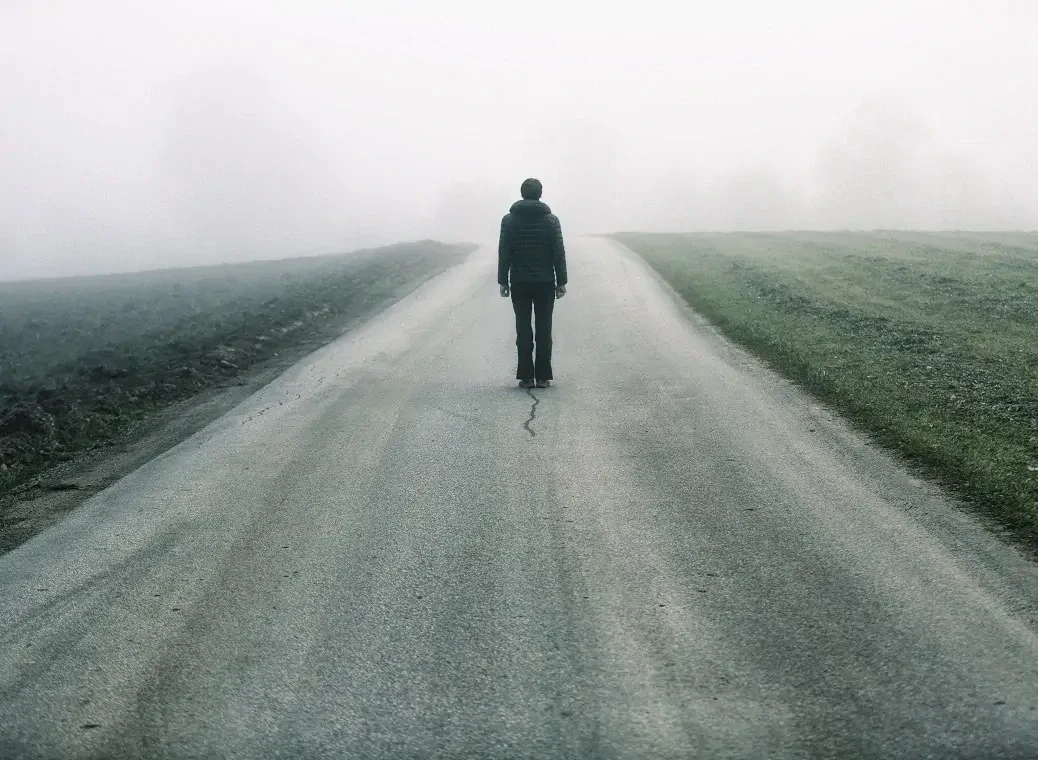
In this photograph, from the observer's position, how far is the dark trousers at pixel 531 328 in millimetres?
10312

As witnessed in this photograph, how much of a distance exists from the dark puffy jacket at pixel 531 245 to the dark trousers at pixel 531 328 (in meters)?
0.12

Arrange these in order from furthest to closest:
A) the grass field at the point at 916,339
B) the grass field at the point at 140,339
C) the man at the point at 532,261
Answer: the man at the point at 532,261, the grass field at the point at 140,339, the grass field at the point at 916,339

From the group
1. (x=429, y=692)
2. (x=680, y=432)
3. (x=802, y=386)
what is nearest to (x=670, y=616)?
(x=429, y=692)

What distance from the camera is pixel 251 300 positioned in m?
21.1

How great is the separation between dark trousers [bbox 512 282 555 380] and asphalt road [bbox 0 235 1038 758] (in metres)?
1.86

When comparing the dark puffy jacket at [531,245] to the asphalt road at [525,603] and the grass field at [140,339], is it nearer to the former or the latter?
the asphalt road at [525,603]

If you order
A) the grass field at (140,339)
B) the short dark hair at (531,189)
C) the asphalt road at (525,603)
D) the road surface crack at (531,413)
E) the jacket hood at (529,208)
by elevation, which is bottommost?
the asphalt road at (525,603)

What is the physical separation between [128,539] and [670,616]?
3.74 m

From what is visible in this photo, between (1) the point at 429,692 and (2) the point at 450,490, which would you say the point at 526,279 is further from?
(1) the point at 429,692

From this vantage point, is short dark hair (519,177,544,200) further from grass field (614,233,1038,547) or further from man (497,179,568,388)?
grass field (614,233,1038,547)

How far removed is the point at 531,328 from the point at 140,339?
345 inches

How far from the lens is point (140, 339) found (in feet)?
51.8

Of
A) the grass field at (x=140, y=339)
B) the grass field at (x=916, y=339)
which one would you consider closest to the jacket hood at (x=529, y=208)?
the grass field at (x=916, y=339)

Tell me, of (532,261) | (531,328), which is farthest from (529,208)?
(531,328)
